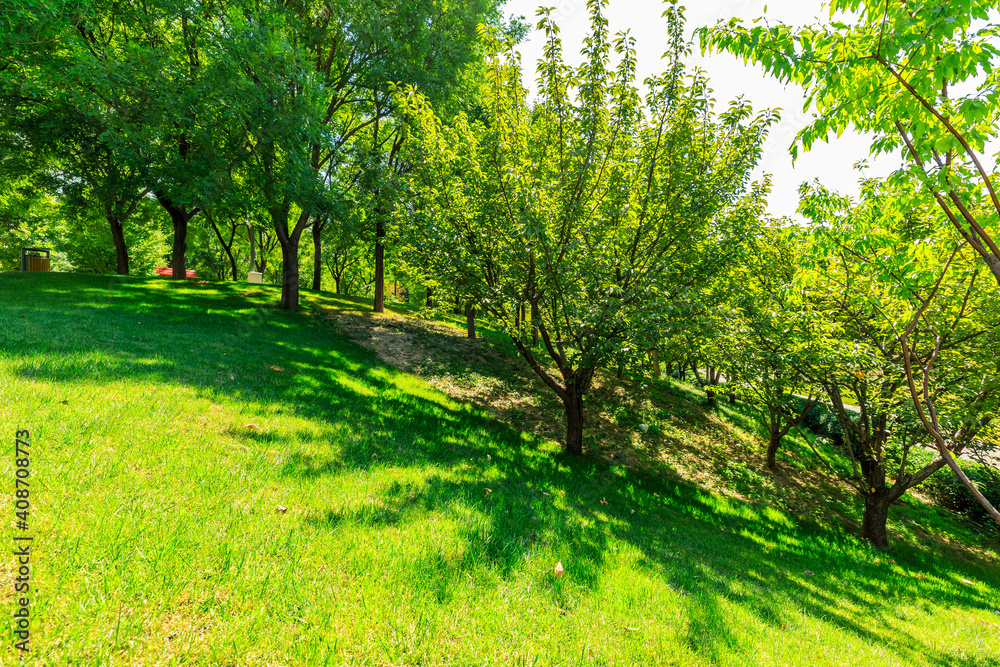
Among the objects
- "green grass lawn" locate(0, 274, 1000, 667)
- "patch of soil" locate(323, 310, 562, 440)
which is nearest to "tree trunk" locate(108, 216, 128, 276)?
"patch of soil" locate(323, 310, 562, 440)

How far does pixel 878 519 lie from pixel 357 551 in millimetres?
12501

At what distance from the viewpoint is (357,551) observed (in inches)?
120

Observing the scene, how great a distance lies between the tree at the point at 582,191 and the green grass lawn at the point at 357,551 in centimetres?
342

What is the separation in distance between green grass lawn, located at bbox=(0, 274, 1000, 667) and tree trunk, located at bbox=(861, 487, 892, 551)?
100cm

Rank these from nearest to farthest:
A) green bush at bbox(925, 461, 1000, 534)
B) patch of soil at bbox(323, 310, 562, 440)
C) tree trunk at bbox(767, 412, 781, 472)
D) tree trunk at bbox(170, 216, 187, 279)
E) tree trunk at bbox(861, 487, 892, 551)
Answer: tree trunk at bbox(861, 487, 892, 551)
patch of soil at bbox(323, 310, 562, 440)
green bush at bbox(925, 461, 1000, 534)
tree trunk at bbox(767, 412, 781, 472)
tree trunk at bbox(170, 216, 187, 279)

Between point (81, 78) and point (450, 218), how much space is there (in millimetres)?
12671

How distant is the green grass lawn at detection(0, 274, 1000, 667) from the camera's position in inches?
87.5

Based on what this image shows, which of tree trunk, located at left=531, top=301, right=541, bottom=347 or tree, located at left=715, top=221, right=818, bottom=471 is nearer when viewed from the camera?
tree, located at left=715, top=221, right=818, bottom=471

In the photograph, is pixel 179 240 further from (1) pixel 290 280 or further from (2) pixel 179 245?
(1) pixel 290 280

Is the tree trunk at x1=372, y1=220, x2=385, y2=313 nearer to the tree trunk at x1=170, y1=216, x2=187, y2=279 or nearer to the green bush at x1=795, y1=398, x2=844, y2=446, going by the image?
the tree trunk at x1=170, y1=216, x2=187, y2=279

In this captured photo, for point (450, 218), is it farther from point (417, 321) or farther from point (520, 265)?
point (417, 321)

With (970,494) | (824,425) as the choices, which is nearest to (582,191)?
(970,494)

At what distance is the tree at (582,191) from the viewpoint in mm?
7102

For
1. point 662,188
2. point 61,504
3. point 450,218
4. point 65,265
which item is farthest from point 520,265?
point 65,265
